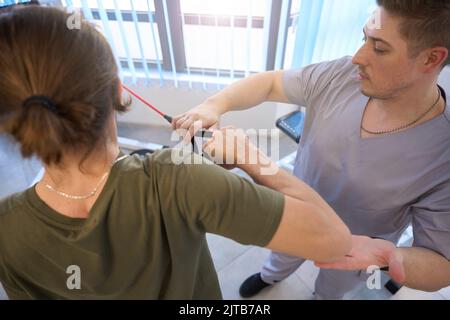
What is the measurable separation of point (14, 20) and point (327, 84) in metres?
0.74

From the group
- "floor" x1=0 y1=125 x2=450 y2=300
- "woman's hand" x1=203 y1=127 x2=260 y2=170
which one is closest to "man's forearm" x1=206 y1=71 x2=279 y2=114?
"woman's hand" x1=203 y1=127 x2=260 y2=170

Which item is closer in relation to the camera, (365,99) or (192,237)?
(192,237)

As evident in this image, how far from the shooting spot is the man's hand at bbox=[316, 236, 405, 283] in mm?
690

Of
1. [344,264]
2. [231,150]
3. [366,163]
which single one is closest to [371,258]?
[344,264]

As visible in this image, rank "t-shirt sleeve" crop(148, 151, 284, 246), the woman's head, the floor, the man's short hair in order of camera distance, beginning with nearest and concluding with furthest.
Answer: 1. the woman's head
2. "t-shirt sleeve" crop(148, 151, 284, 246)
3. the man's short hair
4. the floor

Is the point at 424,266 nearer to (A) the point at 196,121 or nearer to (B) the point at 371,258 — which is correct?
(B) the point at 371,258

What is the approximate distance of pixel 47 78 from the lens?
38 cm

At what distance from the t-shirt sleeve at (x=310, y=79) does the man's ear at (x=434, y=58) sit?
19cm

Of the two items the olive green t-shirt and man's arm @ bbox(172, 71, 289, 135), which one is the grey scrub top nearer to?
man's arm @ bbox(172, 71, 289, 135)

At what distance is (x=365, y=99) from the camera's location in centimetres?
80

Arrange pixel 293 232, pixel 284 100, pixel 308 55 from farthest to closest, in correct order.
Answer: pixel 308 55, pixel 284 100, pixel 293 232

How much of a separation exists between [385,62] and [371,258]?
0.47m

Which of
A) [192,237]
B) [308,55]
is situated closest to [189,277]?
[192,237]

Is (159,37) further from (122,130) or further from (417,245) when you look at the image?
(417,245)
